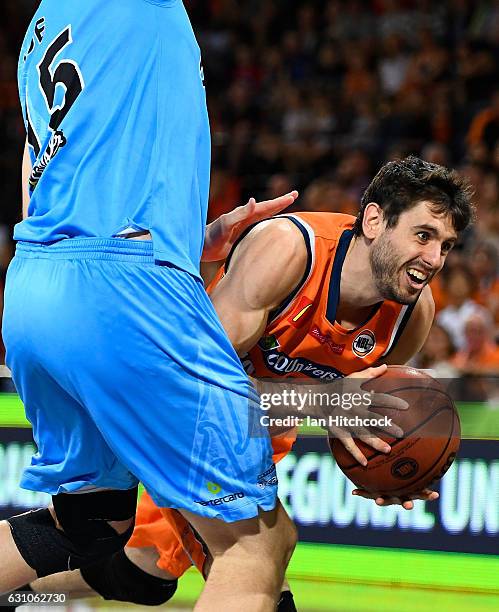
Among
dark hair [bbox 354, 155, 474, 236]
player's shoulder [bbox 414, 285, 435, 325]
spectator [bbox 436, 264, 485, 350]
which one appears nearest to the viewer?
dark hair [bbox 354, 155, 474, 236]

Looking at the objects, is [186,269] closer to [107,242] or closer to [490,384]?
[107,242]

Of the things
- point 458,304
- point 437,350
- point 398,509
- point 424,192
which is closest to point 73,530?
point 424,192

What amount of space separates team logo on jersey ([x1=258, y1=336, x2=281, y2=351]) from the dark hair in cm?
48

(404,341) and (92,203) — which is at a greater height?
(92,203)

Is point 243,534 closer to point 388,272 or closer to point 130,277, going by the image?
point 130,277

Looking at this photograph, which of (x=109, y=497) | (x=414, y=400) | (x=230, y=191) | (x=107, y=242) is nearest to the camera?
(x=107, y=242)

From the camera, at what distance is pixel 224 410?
2.13m

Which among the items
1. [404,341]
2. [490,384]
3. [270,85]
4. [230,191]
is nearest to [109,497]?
[404,341]

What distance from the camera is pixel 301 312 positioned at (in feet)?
9.97

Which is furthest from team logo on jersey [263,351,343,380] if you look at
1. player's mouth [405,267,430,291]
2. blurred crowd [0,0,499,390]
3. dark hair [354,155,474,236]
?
blurred crowd [0,0,499,390]

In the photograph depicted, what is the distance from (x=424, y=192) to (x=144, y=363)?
1.25 metres

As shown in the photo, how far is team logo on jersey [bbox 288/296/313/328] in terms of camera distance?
3.04m

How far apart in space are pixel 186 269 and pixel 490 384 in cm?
284

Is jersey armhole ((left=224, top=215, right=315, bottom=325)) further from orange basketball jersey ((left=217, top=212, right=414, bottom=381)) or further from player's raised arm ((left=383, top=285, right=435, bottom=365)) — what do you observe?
player's raised arm ((left=383, top=285, right=435, bottom=365))
